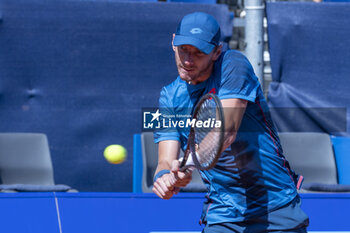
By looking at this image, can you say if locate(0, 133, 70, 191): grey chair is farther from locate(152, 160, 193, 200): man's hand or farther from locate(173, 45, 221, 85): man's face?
locate(173, 45, 221, 85): man's face

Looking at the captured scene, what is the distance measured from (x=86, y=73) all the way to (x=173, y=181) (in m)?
3.40

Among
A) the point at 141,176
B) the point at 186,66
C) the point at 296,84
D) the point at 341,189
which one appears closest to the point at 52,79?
the point at 141,176

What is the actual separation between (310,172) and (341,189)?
0.87 metres

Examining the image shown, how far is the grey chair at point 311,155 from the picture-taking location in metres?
5.05

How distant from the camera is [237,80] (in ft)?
6.89

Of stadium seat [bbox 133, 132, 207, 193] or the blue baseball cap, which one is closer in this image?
the blue baseball cap

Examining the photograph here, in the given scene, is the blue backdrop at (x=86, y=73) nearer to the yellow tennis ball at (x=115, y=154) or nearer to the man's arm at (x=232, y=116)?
the yellow tennis ball at (x=115, y=154)

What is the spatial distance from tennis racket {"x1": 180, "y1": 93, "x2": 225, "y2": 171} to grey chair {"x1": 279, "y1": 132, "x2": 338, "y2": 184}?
3.03m

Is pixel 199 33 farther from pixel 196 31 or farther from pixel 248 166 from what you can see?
pixel 248 166

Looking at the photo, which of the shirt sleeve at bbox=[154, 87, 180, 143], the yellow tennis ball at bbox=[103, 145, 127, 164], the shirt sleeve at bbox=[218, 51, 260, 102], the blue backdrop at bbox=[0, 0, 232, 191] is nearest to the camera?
the shirt sleeve at bbox=[218, 51, 260, 102]

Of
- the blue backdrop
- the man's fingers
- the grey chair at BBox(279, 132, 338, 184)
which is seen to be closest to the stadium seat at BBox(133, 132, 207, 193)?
the blue backdrop

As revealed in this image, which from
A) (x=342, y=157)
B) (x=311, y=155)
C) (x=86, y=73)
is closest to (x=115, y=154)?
(x=86, y=73)

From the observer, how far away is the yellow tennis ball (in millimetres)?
4656

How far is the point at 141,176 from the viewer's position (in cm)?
485
